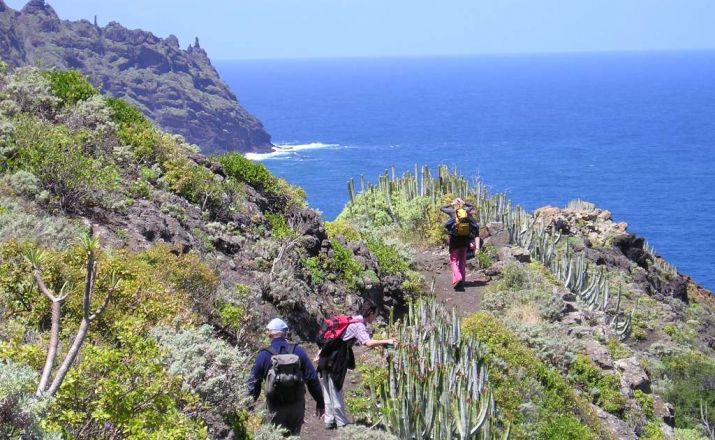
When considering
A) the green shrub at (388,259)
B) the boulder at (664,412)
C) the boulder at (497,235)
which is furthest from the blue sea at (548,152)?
the green shrub at (388,259)

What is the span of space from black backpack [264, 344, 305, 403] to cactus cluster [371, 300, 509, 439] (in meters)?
1.73

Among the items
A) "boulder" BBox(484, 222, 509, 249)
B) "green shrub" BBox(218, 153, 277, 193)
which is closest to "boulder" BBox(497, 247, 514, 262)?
"boulder" BBox(484, 222, 509, 249)

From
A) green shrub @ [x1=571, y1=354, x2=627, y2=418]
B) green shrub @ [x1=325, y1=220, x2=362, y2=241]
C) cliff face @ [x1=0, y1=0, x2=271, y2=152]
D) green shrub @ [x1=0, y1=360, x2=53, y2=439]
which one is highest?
green shrub @ [x1=0, y1=360, x2=53, y2=439]

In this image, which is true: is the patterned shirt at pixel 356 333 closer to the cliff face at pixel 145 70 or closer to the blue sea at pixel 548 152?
the blue sea at pixel 548 152

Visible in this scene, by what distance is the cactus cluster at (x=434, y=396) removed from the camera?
29.5ft

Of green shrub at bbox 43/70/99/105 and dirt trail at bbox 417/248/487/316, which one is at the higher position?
green shrub at bbox 43/70/99/105

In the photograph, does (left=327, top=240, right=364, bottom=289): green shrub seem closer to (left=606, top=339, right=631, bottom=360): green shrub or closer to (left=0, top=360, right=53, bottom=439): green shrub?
(left=606, top=339, right=631, bottom=360): green shrub

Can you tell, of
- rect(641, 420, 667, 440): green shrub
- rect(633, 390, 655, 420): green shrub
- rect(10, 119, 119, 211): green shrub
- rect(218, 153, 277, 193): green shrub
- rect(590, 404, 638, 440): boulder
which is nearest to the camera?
rect(10, 119, 119, 211): green shrub

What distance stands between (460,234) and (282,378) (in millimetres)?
8160

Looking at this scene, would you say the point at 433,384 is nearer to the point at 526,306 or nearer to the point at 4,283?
the point at 4,283

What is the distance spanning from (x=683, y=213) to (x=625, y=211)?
4.72 m

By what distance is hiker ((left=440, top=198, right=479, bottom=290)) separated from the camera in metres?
15.1

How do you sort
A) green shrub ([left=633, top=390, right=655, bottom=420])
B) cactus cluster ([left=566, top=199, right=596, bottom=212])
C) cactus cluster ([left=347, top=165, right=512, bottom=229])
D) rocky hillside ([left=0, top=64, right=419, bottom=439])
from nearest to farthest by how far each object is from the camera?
1. rocky hillside ([left=0, top=64, right=419, bottom=439])
2. green shrub ([left=633, top=390, right=655, bottom=420])
3. cactus cluster ([left=347, top=165, right=512, bottom=229])
4. cactus cluster ([left=566, top=199, right=596, bottom=212])

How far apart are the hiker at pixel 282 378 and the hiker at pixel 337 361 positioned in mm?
844
